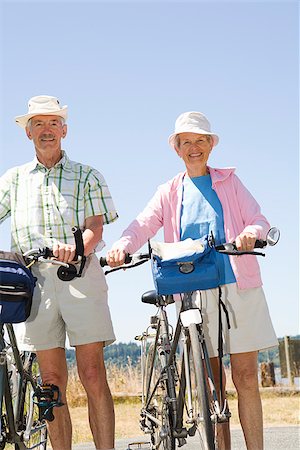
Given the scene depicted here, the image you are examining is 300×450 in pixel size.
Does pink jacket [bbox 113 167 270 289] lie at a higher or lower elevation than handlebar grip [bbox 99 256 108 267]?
higher

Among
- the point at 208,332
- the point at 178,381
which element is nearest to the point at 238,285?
the point at 208,332

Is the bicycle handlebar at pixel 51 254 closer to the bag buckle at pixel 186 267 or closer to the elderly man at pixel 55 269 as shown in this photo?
the elderly man at pixel 55 269

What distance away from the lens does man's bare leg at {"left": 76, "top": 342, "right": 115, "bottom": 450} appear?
5.11m

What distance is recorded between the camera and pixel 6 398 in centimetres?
458

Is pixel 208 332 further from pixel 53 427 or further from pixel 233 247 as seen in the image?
pixel 53 427

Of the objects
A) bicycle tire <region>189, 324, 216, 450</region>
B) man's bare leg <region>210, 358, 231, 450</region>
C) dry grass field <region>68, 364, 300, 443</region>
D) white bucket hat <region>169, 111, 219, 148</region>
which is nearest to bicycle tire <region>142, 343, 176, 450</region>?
man's bare leg <region>210, 358, 231, 450</region>

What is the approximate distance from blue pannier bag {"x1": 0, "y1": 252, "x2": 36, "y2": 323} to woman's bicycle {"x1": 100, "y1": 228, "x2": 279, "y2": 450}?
0.53 metres

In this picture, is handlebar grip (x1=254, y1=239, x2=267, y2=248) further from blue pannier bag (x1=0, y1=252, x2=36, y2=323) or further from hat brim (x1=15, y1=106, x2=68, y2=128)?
hat brim (x1=15, y1=106, x2=68, y2=128)

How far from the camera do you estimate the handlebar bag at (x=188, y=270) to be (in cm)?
460

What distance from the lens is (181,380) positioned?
476cm

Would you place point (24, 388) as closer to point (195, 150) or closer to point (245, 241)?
point (245, 241)

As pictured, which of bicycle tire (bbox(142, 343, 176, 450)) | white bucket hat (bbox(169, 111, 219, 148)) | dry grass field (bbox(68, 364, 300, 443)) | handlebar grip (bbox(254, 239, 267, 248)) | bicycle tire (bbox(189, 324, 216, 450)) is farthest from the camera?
dry grass field (bbox(68, 364, 300, 443))

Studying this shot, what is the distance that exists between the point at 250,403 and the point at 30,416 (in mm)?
1210

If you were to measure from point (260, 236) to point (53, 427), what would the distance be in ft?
5.39
